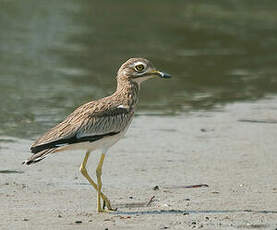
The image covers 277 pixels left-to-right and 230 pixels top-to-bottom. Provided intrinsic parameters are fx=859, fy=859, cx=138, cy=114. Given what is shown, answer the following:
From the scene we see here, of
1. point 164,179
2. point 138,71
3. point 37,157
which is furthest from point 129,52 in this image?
point 37,157

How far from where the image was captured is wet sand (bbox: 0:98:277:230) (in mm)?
7445

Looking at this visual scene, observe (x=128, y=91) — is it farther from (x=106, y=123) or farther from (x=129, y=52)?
(x=129, y=52)

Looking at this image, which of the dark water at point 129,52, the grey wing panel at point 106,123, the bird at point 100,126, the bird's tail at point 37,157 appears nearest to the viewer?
the bird's tail at point 37,157

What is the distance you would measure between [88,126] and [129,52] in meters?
8.63

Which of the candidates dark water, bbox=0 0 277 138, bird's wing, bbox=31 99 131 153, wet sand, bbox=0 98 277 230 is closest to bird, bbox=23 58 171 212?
bird's wing, bbox=31 99 131 153

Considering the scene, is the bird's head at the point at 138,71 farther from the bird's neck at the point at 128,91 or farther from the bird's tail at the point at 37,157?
the bird's tail at the point at 37,157

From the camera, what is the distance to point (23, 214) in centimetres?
757

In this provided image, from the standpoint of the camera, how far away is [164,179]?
9023 mm

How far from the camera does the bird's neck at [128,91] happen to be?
8430 mm

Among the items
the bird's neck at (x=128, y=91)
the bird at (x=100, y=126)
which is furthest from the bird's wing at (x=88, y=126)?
the bird's neck at (x=128, y=91)

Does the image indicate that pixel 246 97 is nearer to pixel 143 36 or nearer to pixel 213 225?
pixel 143 36

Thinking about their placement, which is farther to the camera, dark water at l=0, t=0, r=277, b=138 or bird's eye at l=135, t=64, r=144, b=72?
dark water at l=0, t=0, r=277, b=138

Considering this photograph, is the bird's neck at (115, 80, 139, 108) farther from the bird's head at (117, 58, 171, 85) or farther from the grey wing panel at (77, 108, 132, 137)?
the grey wing panel at (77, 108, 132, 137)

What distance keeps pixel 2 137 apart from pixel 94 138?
10.1 ft
